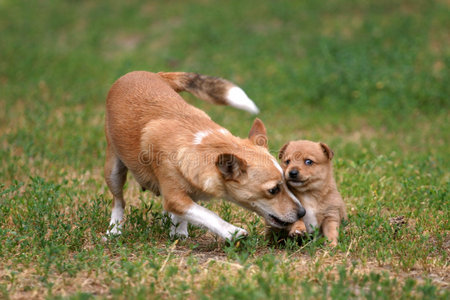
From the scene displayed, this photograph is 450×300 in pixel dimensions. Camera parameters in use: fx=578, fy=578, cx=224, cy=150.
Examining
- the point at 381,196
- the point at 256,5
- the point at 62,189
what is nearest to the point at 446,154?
the point at 381,196

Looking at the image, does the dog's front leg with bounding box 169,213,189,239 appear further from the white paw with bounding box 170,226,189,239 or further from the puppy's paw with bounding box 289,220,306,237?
the puppy's paw with bounding box 289,220,306,237

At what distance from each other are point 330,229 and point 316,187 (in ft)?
1.43

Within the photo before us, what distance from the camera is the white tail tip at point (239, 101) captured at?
6254 mm

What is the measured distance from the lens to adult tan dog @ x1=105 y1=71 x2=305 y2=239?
17.3ft

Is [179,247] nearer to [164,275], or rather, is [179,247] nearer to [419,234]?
[164,275]

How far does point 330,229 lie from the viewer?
5.71 m

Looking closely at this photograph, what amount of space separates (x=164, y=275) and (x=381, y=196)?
3.25 metres

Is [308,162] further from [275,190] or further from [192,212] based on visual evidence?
[192,212]

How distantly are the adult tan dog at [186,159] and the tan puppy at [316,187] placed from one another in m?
0.32

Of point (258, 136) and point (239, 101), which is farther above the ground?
point (239, 101)

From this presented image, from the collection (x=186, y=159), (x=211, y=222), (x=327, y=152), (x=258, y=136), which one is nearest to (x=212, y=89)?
(x=258, y=136)

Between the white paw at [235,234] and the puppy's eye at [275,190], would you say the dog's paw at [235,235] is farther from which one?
the puppy's eye at [275,190]

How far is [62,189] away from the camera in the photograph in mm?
7094

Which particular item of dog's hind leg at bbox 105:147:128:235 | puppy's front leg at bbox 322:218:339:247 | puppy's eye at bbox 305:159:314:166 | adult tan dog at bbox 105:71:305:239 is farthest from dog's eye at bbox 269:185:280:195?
dog's hind leg at bbox 105:147:128:235
